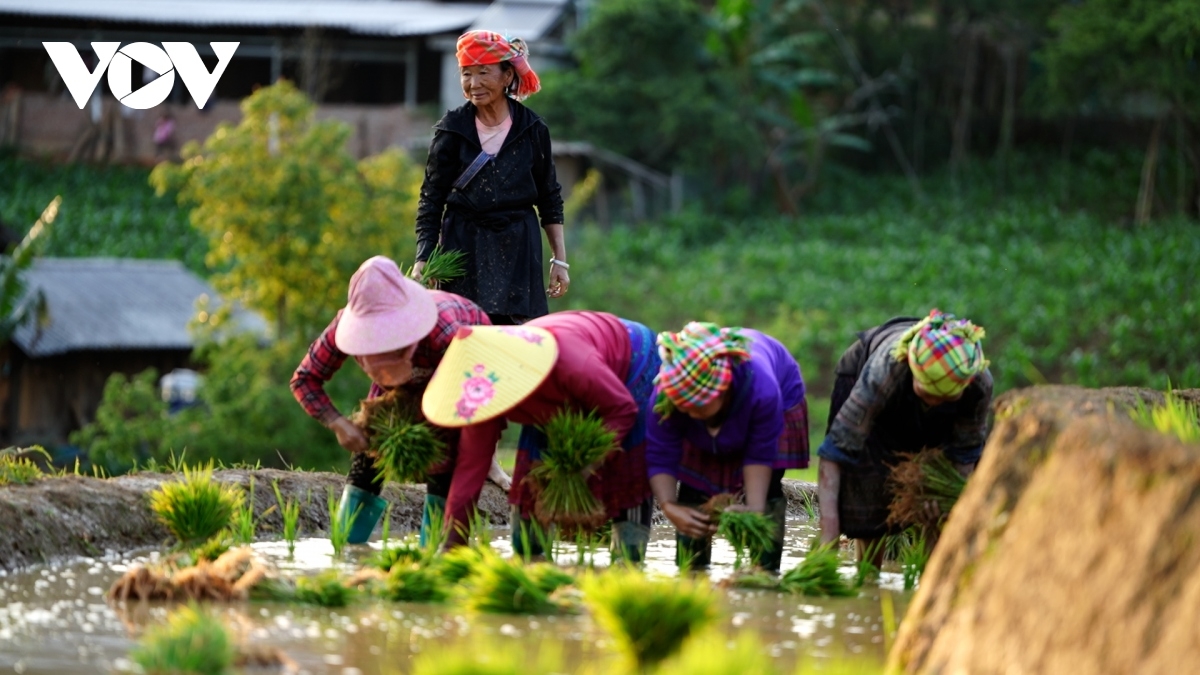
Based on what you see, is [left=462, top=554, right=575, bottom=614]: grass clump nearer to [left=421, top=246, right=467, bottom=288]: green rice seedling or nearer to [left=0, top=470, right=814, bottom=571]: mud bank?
[left=421, top=246, right=467, bottom=288]: green rice seedling

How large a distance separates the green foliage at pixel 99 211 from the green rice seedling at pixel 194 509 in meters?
23.0

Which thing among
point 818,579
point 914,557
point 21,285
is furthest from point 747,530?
point 21,285

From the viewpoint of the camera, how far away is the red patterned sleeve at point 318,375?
5.76 metres

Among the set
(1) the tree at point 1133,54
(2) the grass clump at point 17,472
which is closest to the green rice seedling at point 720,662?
(2) the grass clump at point 17,472

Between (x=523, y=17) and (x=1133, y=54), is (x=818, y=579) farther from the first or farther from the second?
(x=523, y=17)

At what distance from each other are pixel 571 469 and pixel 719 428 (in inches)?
20.6

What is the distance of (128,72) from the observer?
31.1m

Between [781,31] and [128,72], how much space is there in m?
13.3

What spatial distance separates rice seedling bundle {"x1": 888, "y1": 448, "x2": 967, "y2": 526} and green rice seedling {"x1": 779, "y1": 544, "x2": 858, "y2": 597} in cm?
40

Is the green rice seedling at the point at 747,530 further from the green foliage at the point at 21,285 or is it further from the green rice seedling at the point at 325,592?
the green foliage at the point at 21,285

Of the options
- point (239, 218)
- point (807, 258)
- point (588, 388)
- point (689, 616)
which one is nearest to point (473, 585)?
point (588, 388)

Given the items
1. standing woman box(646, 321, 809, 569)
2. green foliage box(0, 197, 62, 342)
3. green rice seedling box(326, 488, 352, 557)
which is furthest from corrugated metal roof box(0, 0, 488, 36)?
standing woman box(646, 321, 809, 569)

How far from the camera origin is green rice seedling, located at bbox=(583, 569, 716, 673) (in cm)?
399

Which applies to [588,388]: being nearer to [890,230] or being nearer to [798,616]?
A: [798,616]
